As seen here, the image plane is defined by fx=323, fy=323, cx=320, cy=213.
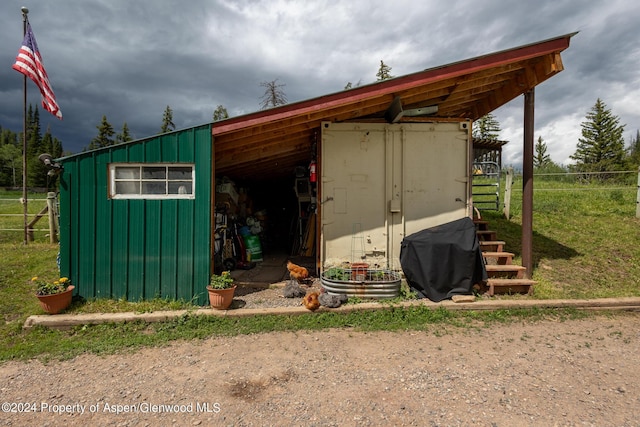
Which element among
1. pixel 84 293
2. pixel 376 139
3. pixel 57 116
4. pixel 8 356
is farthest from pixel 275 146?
pixel 57 116

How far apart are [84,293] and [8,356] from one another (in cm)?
141

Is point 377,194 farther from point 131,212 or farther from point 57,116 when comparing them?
point 57,116

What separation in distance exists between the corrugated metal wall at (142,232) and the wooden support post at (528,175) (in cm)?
532

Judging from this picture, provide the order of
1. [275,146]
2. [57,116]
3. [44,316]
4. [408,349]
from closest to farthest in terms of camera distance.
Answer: [408,349]
[44,316]
[275,146]
[57,116]

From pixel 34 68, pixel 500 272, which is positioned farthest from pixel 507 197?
pixel 34 68

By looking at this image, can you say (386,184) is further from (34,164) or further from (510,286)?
(34,164)

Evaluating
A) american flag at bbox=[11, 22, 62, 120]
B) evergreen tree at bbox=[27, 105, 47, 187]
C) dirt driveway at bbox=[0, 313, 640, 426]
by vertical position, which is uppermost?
evergreen tree at bbox=[27, 105, 47, 187]

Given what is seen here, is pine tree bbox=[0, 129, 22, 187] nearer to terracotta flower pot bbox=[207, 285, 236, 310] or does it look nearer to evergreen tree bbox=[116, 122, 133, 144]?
evergreen tree bbox=[116, 122, 133, 144]

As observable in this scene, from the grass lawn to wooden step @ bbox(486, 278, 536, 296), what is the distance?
0.50ft

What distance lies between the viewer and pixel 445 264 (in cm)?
509

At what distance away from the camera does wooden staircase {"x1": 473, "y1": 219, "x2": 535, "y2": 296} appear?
523 centimetres

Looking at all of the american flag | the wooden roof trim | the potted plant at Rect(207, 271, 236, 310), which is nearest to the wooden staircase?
the wooden roof trim

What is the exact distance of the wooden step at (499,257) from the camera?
19.1 feet

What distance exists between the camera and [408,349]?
12.1ft
